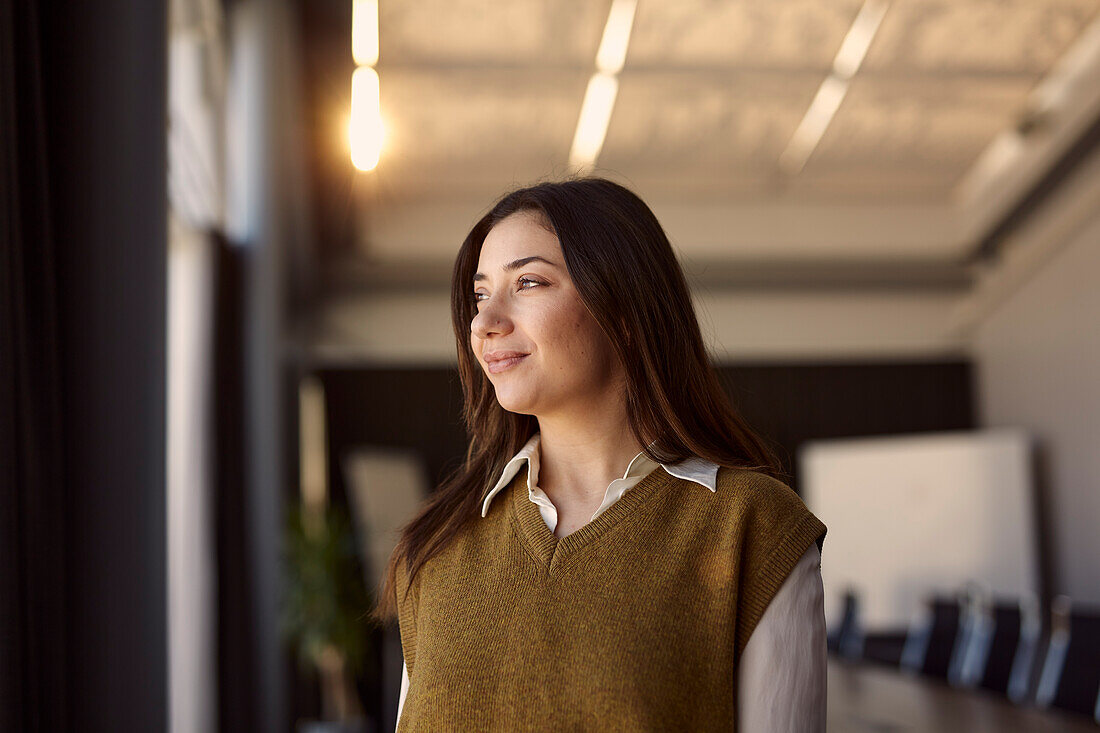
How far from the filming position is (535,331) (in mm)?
1315

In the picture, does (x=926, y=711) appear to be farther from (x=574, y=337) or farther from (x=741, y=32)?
(x=741, y=32)

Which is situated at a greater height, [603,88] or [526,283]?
[603,88]

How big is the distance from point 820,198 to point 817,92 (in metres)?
1.77

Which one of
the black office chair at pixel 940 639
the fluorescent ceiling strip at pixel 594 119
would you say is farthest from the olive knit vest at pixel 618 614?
the fluorescent ceiling strip at pixel 594 119

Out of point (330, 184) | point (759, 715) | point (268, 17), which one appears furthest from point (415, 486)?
point (759, 715)

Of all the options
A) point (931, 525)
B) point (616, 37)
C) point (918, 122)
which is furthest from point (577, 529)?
point (931, 525)

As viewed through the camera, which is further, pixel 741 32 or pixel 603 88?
pixel 603 88

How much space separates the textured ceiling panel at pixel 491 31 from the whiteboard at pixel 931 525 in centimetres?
444

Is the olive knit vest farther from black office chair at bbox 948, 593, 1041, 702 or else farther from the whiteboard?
the whiteboard

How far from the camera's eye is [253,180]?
6098mm

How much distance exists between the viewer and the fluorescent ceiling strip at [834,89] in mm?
7195

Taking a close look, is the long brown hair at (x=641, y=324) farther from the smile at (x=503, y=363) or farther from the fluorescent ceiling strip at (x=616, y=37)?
the fluorescent ceiling strip at (x=616, y=37)

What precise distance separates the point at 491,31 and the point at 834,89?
2752 mm

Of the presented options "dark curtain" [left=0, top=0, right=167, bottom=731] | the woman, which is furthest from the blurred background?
the woman
